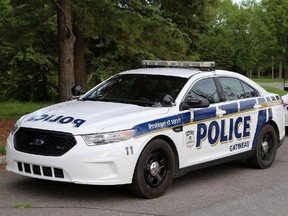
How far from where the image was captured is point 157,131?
19.2 feet

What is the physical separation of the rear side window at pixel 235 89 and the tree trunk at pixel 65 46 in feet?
15.3

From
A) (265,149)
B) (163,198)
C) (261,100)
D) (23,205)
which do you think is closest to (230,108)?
(261,100)

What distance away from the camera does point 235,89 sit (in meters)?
7.48

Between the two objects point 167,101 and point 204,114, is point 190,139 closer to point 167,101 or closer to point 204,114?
point 204,114

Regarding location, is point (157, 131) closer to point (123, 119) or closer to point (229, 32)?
point (123, 119)

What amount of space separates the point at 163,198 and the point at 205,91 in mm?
1790

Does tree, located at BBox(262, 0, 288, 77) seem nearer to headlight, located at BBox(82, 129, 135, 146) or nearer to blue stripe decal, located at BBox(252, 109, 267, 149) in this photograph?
blue stripe decal, located at BBox(252, 109, 267, 149)

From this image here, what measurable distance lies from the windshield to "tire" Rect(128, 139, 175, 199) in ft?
2.25

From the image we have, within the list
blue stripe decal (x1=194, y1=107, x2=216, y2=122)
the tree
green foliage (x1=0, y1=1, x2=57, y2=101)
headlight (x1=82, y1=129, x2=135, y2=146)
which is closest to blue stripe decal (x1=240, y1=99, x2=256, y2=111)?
blue stripe decal (x1=194, y1=107, x2=216, y2=122)

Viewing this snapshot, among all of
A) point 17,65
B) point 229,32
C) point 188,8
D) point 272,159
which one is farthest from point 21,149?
point 229,32

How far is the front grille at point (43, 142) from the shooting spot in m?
5.43

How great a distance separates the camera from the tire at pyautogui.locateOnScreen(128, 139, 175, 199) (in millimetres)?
5656

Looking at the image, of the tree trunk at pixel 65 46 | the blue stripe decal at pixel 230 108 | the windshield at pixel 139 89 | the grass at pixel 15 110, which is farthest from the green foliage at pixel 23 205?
the grass at pixel 15 110

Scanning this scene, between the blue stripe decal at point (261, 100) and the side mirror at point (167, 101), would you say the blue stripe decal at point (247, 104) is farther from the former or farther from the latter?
the side mirror at point (167, 101)
